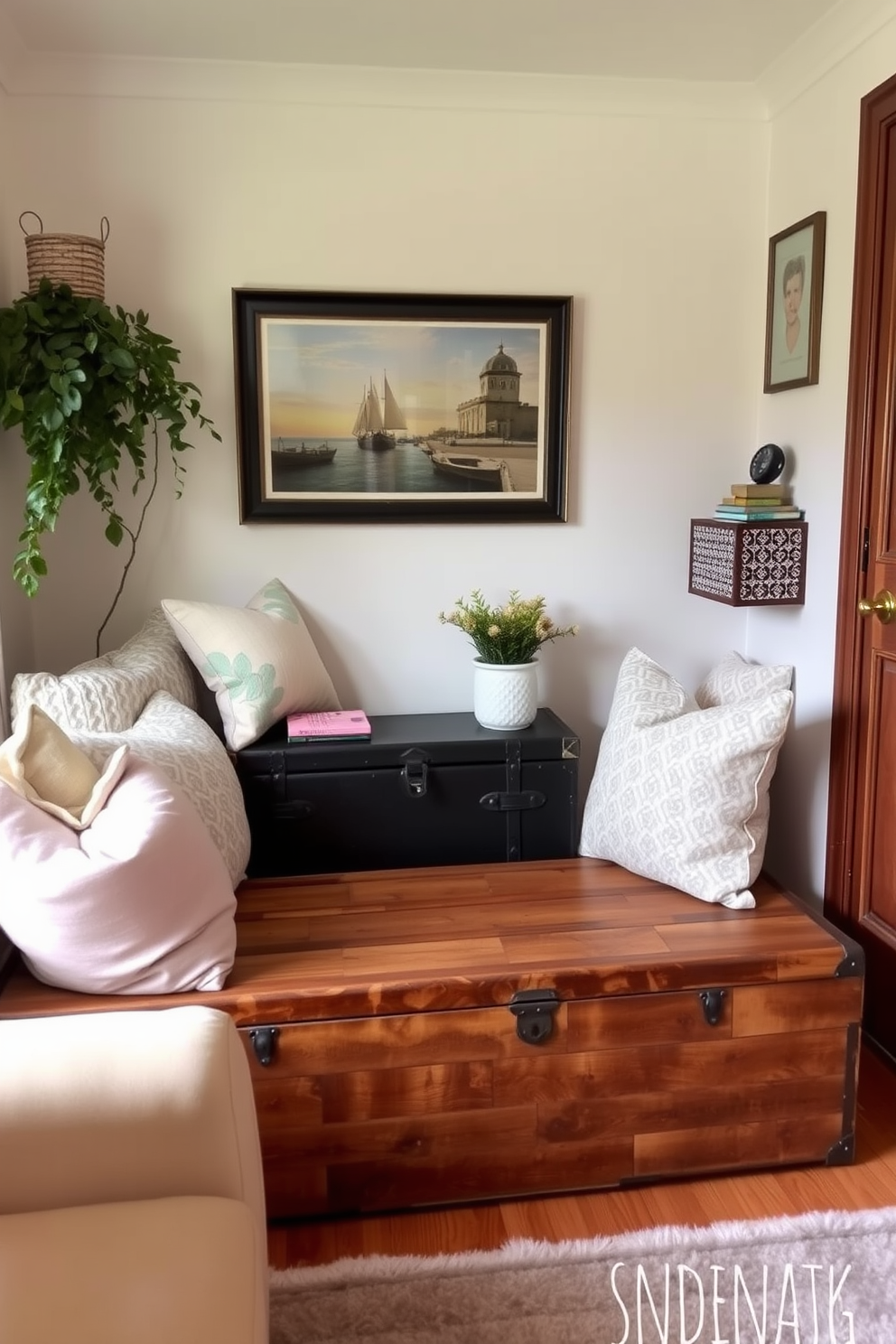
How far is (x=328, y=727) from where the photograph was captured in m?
2.57

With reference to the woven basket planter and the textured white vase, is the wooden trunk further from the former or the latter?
the woven basket planter

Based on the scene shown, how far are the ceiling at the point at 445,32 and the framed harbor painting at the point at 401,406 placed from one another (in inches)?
21.9

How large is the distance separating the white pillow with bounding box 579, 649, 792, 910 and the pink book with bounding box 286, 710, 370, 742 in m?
0.61

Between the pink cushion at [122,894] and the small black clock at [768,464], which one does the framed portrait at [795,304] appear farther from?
the pink cushion at [122,894]

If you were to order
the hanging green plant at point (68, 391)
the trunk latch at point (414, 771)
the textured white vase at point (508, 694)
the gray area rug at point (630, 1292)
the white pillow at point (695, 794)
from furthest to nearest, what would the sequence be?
the textured white vase at point (508, 694) → the trunk latch at point (414, 771) → the hanging green plant at point (68, 391) → the white pillow at point (695, 794) → the gray area rug at point (630, 1292)

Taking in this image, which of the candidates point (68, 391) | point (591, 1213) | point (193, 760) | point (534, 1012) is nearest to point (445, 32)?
point (68, 391)

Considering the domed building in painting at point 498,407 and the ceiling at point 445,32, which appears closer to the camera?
the ceiling at point 445,32

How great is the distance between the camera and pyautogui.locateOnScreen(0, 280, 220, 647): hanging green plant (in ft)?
7.59

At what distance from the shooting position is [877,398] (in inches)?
91.2

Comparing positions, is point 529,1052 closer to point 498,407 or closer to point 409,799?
point 409,799

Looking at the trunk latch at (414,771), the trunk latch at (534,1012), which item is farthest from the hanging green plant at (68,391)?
the trunk latch at (534,1012)

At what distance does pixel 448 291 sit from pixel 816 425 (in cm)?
100

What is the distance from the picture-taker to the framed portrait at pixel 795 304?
255 centimetres

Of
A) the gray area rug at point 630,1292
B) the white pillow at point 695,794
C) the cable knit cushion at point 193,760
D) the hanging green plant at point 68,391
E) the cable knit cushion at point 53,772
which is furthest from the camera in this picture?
the hanging green plant at point 68,391
